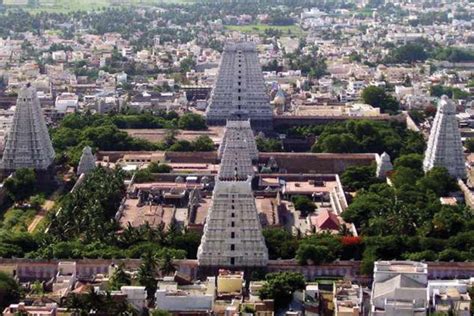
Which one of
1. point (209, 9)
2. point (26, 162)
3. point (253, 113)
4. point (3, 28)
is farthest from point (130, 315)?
point (209, 9)

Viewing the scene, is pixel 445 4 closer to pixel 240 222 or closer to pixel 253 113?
pixel 253 113

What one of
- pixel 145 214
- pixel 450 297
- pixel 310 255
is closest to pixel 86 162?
pixel 145 214

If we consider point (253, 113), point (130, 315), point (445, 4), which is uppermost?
point (130, 315)

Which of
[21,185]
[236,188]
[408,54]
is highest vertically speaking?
[236,188]

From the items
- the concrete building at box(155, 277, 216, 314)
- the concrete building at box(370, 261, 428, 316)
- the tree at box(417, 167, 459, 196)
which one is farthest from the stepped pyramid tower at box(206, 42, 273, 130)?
the concrete building at box(155, 277, 216, 314)

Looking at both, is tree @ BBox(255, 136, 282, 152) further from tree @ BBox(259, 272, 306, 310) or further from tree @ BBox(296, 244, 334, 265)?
tree @ BBox(259, 272, 306, 310)

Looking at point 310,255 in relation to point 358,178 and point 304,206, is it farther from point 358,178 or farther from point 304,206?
point 358,178
